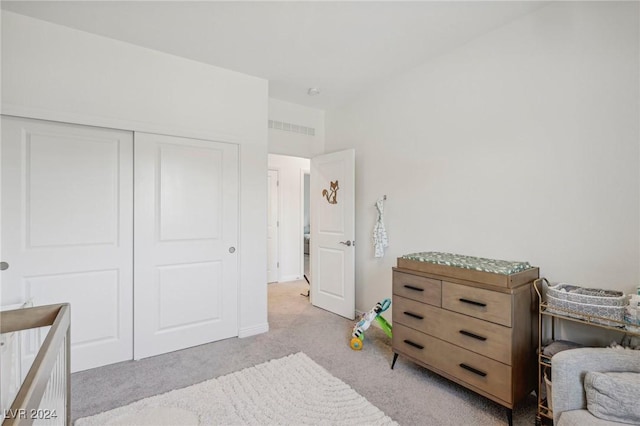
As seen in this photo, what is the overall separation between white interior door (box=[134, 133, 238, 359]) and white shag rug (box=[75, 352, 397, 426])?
29.7 inches

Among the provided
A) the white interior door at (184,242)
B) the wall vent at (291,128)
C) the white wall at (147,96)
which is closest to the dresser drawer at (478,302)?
the white wall at (147,96)

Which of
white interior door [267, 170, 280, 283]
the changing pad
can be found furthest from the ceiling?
white interior door [267, 170, 280, 283]

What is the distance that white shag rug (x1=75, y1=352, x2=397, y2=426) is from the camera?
1.83m

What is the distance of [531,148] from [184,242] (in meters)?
2.94

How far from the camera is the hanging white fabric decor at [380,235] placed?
3263 millimetres

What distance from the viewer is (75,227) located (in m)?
2.38

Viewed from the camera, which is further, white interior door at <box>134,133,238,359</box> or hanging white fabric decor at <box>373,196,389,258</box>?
hanging white fabric decor at <box>373,196,389,258</box>

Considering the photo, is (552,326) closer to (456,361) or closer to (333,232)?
(456,361)

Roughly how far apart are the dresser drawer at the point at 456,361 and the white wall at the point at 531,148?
A: 30.5 inches

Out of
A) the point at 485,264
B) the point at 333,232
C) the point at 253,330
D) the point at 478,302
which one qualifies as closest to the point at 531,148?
the point at 485,264

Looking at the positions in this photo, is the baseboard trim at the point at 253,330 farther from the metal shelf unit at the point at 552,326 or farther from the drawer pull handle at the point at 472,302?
the metal shelf unit at the point at 552,326

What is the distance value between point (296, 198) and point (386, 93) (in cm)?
282

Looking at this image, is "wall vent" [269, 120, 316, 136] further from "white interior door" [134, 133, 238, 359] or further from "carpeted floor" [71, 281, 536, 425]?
"carpeted floor" [71, 281, 536, 425]

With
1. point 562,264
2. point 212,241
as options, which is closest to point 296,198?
point 212,241
